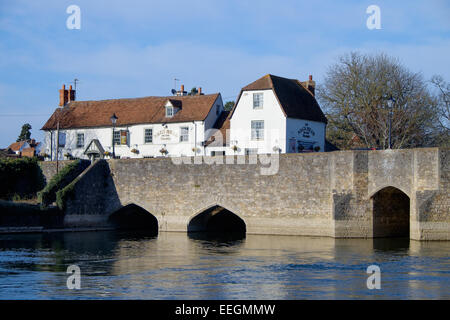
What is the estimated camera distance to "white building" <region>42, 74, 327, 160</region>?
44625mm

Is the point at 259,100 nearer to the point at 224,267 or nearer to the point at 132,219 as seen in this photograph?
the point at 132,219

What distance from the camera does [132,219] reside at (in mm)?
44750

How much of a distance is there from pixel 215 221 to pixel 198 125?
811 centimetres

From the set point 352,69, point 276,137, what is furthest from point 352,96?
point 276,137

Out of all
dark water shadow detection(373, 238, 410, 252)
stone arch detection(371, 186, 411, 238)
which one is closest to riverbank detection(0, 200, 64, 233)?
stone arch detection(371, 186, 411, 238)

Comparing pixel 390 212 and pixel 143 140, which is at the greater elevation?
pixel 143 140

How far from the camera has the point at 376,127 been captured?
50.5m

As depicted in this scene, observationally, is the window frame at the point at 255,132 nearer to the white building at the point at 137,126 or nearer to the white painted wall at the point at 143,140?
the white building at the point at 137,126

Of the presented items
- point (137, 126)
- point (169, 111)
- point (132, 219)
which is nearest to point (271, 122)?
point (169, 111)

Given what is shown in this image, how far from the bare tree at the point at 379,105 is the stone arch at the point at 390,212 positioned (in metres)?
14.1

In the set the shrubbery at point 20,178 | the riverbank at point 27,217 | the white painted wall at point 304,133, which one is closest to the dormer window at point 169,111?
the white painted wall at point 304,133

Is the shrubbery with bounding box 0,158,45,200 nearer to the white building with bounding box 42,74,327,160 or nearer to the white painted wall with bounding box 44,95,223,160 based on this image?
the white building with bounding box 42,74,327,160

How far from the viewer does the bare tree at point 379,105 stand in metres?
49.8

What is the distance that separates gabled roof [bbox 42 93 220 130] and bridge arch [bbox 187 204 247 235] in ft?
26.5
